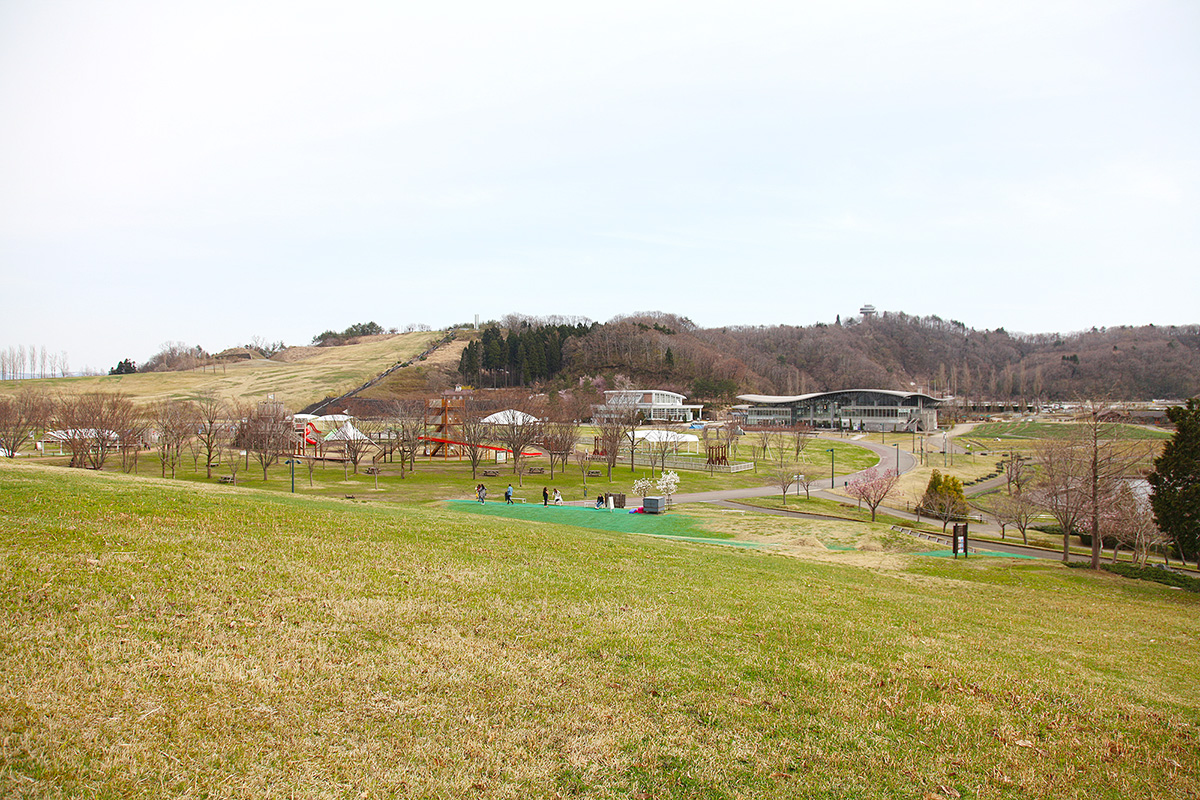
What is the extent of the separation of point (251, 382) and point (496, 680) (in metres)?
129

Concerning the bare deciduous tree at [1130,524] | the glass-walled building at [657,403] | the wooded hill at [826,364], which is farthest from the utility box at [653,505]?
the wooded hill at [826,364]

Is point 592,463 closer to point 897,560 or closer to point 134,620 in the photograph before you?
point 897,560

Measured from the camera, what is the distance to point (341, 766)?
5.21m

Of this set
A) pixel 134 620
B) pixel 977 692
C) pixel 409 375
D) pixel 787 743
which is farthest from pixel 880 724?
pixel 409 375

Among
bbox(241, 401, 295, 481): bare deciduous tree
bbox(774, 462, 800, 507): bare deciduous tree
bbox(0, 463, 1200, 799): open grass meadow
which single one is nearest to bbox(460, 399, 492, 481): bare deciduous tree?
bbox(241, 401, 295, 481): bare deciduous tree

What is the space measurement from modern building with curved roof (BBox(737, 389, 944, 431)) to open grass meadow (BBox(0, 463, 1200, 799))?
306ft

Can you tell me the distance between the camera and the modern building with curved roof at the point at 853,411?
102m

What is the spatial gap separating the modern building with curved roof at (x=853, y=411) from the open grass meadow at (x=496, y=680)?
9312 cm

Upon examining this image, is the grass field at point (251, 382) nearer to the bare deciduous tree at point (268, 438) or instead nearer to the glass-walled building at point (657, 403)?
the glass-walled building at point (657, 403)

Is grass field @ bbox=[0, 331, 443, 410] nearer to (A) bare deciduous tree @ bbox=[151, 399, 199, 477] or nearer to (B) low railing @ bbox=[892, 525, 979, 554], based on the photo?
(A) bare deciduous tree @ bbox=[151, 399, 199, 477]

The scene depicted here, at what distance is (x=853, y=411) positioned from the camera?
104500mm

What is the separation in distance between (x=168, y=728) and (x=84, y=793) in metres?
0.97

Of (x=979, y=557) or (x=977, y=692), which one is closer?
(x=977, y=692)

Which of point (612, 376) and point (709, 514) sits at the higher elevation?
point (612, 376)
